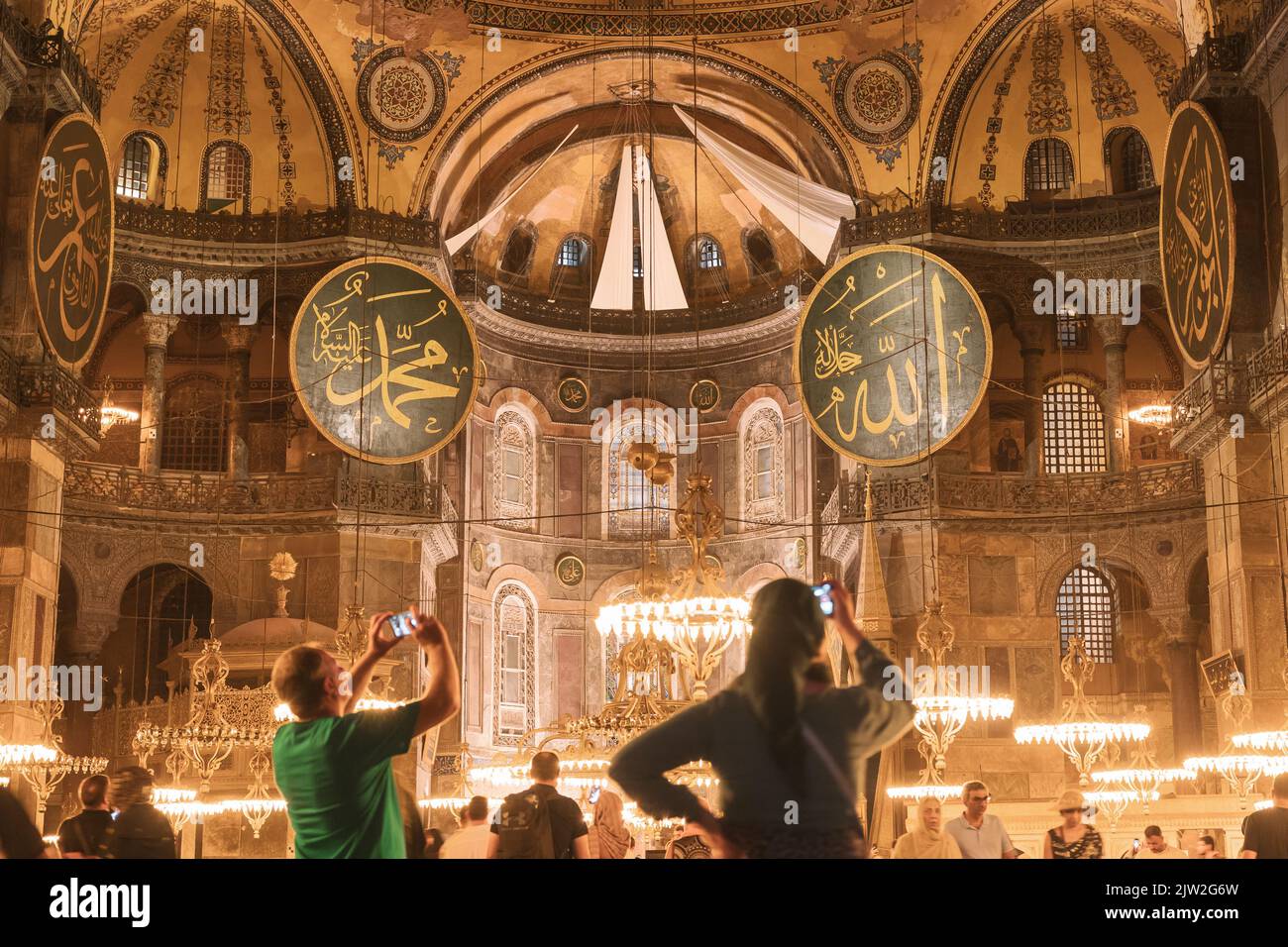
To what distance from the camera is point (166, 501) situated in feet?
57.4

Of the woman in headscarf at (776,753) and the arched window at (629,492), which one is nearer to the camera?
the woman in headscarf at (776,753)

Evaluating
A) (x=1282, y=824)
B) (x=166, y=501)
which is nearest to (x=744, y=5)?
(x=166, y=501)

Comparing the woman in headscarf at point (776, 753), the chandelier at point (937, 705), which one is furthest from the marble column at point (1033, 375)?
the woman in headscarf at point (776, 753)

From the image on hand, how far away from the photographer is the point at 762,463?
21.4 meters

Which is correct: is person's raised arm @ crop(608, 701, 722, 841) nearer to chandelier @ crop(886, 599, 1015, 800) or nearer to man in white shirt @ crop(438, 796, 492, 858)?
man in white shirt @ crop(438, 796, 492, 858)

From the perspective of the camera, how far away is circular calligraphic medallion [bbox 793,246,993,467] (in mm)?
14055

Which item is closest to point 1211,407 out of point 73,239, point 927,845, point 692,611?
point 692,611

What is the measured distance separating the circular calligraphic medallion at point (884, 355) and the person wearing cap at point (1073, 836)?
8.18m

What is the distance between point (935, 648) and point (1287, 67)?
5240 millimetres

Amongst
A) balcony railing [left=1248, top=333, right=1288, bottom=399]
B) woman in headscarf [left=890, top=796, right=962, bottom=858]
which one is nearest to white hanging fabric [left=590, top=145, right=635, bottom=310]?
balcony railing [left=1248, top=333, right=1288, bottom=399]

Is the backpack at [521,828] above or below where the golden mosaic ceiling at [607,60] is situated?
below

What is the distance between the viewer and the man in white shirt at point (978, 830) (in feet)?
19.1

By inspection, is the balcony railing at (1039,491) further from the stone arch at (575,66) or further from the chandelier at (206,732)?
the chandelier at (206,732)

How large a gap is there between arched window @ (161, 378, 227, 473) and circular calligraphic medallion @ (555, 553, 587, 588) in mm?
4740
